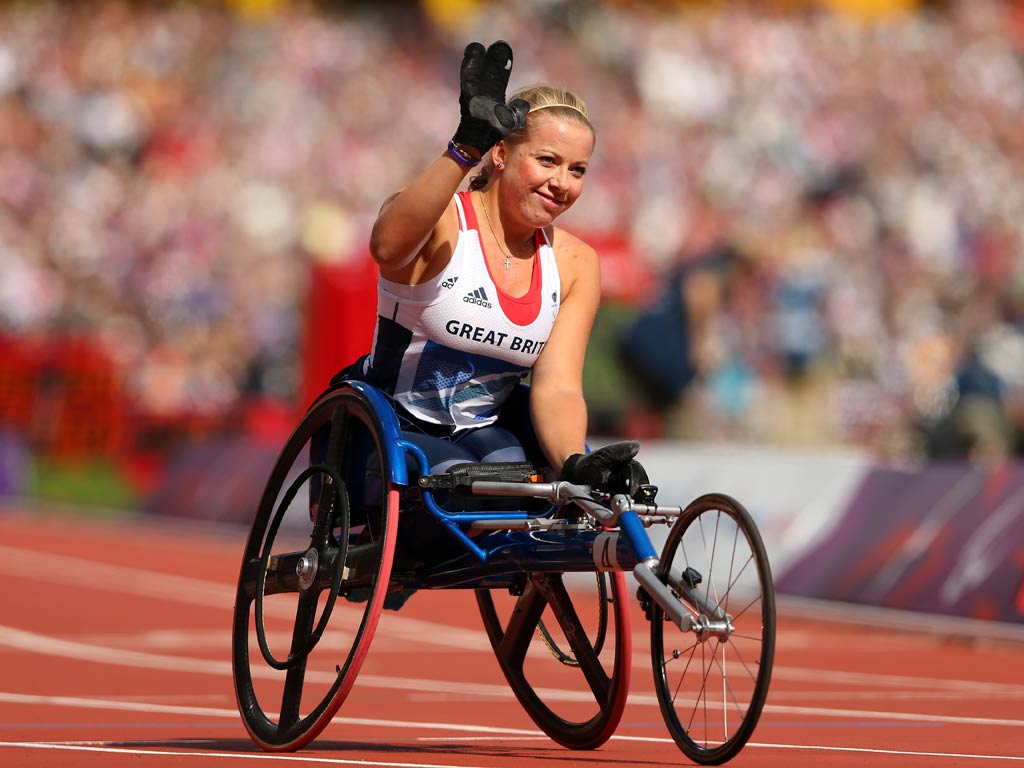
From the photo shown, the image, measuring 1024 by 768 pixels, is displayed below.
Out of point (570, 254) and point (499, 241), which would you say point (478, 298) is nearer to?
point (499, 241)

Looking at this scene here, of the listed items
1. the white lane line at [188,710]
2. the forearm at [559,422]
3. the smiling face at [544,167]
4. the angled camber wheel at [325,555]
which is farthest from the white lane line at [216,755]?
the smiling face at [544,167]

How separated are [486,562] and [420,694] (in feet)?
9.48

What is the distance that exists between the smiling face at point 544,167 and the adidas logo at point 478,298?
271 millimetres

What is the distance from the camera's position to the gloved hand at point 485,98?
582 centimetres

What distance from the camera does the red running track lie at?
6234 mm

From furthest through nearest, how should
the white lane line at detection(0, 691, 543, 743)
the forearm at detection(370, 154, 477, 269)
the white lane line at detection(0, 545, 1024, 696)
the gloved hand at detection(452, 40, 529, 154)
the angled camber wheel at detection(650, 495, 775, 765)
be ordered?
the white lane line at detection(0, 545, 1024, 696) < the white lane line at detection(0, 691, 543, 743) < the forearm at detection(370, 154, 477, 269) < the gloved hand at detection(452, 40, 529, 154) < the angled camber wheel at detection(650, 495, 775, 765)

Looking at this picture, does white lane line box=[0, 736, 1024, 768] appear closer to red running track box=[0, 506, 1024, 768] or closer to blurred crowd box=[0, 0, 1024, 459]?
red running track box=[0, 506, 1024, 768]

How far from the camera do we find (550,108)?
6.33 meters

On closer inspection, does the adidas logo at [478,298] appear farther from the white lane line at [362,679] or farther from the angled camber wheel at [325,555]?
the white lane line at [362,679]

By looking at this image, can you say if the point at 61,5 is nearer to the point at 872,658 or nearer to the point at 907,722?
the point at 872,658

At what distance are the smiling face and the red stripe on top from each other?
5.2 inches

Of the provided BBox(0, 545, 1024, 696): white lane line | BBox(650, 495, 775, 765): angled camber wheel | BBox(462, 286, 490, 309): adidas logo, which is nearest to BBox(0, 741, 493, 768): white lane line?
BBox(650, 495, 775, 765): angled camber wheel

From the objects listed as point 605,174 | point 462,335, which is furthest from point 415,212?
point 605,174

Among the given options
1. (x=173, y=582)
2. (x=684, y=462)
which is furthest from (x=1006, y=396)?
(x=173, y=582)
